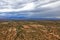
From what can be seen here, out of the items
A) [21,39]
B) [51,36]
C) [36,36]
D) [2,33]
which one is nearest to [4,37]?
[2,33]

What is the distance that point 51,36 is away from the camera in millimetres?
81125

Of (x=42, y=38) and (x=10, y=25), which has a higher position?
(x=10, y=25)

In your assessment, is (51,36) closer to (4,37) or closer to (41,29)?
(41,29)

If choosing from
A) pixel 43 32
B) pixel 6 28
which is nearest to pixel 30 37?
pixel 43 32

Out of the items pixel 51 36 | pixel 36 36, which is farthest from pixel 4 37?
pixel 51 36

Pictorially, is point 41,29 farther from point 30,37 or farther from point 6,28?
point 6,28

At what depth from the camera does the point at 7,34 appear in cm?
8350

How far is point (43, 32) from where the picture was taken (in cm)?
8344

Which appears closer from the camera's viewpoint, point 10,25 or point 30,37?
point 30,37

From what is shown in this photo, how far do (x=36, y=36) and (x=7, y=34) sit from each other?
1454 cm

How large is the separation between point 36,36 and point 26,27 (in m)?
9.72

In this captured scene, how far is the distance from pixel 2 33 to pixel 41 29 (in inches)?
747

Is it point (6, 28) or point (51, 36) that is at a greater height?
point (6, 28)

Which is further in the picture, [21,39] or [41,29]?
[41,29]
